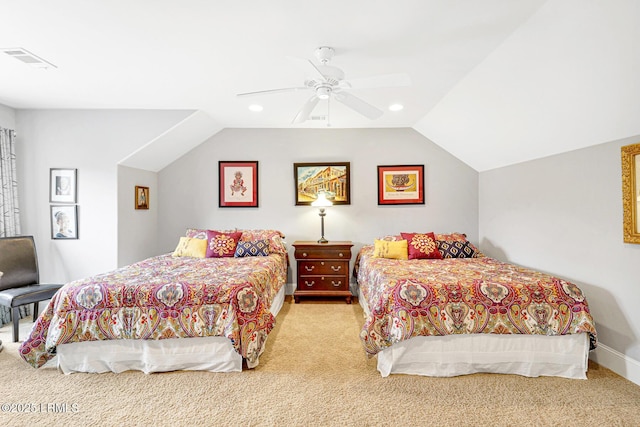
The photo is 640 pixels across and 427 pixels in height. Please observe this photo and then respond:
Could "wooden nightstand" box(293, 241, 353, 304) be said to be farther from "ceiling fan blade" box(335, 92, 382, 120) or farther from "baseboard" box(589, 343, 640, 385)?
"baseboard" box(589, 343, 640, 385)

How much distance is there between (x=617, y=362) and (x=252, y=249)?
3508 millimetres

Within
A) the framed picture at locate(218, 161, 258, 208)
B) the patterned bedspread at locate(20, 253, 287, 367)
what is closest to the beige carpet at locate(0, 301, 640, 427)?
the patterned bedspread at locate(20, 253, 287, 367)

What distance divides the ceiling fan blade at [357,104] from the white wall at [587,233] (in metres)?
1.82

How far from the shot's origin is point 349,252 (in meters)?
4.39

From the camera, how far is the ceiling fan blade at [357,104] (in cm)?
260

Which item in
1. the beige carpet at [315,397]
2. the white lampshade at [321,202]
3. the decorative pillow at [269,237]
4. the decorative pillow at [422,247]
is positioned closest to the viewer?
the beige carpet at [315,397]

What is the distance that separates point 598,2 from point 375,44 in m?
1.29

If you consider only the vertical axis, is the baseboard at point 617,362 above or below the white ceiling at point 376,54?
below

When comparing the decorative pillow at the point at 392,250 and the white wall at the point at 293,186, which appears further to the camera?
the white wall at the point at 293,186

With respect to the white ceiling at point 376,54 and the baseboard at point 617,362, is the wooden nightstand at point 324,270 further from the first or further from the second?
the baseboard at point 617,362

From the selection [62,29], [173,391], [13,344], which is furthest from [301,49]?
[13,344]

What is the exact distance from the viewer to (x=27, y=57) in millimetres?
2658

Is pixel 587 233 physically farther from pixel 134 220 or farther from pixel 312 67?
pixel 134 220

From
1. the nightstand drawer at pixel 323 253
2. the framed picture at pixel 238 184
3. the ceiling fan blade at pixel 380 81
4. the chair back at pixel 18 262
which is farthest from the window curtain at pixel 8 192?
the ceiling fan blade at pixel 380 81
